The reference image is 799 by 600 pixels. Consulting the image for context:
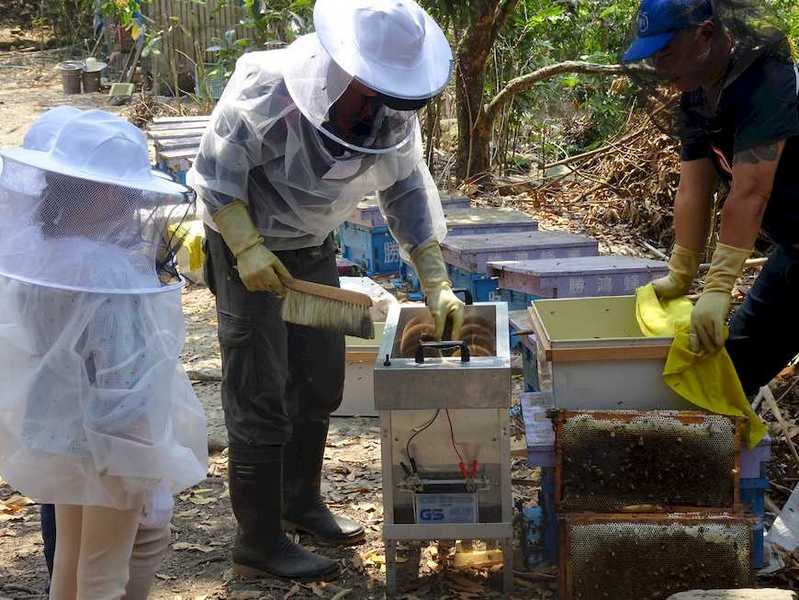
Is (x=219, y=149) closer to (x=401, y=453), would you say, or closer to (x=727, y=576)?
(x=401, y=453)

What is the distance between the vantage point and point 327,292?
2.94 metres

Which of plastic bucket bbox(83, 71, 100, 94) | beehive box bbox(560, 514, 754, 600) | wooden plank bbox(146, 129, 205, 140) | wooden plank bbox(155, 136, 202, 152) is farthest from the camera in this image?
plastic bucket bbox(83, 71, 100, 94)

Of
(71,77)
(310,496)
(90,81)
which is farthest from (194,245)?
(90,81)

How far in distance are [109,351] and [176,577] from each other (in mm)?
1509

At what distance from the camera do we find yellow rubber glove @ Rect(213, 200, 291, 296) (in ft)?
9.49

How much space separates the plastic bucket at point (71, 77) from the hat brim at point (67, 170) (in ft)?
47.8

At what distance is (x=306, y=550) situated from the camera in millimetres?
3328

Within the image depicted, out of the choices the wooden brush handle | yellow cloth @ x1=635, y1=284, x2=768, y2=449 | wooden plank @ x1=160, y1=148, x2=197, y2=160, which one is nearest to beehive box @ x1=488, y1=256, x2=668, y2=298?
yellow cloth @ x1=635, y1=284, x2=768, y2=449

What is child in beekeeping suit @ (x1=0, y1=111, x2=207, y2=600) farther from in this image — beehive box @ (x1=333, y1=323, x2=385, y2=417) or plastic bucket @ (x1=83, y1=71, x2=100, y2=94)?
plastic bucket @ (x1=83, y1=71, x2=100, y2=94)

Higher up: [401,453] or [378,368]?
[378,368]

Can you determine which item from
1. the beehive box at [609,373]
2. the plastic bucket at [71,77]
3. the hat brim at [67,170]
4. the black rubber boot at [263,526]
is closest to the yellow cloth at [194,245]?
the black rubber boot at [263,526]

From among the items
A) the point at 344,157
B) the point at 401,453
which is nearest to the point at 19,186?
the point at 344,157

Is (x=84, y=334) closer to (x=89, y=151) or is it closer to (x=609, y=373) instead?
(x=89, y=151)

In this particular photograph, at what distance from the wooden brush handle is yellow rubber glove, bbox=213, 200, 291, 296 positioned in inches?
1.7
